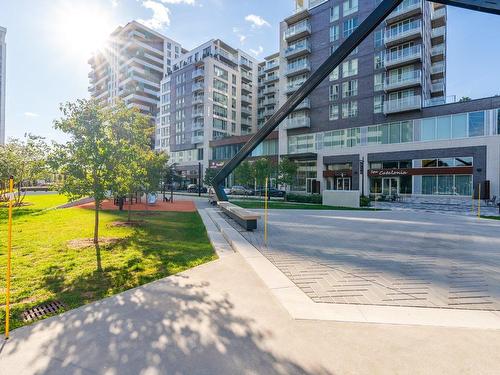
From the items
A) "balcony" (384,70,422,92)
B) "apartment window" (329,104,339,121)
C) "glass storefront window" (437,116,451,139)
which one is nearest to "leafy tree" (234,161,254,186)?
"apartment window" (329,104,339,121)

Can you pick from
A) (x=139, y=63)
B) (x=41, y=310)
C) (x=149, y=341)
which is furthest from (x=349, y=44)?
(x=139, y=63)

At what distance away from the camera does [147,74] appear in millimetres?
89562

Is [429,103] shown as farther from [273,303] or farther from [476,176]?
[273,303]

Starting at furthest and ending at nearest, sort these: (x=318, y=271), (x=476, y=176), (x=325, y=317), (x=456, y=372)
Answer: (x=476, y=176) → (x=318, y=271) → (x=325, y=317) → (x=456, y=372)

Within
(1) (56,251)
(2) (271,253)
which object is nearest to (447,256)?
(2) (271,253)

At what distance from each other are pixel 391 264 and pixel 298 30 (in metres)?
49.9

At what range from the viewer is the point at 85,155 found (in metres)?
8.80

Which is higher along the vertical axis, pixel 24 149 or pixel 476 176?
pixel 24 149

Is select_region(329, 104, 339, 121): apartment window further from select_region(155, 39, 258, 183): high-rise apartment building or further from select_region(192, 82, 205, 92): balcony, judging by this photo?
select_region(192, 82, 205, 92): balcony

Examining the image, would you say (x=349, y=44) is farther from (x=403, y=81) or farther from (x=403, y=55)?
(x=403, y=55)

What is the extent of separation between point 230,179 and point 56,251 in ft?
171

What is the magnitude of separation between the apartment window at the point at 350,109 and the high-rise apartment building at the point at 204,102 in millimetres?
30549

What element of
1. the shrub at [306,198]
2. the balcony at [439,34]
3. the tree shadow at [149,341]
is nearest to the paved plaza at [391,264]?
the tree shadow at [149,341]

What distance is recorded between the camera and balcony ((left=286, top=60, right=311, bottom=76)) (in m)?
46.8
